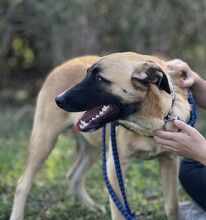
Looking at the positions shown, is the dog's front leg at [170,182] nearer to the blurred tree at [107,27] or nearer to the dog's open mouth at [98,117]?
the dog's open mouth at [98,117]

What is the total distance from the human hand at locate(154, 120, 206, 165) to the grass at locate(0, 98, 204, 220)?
1.38 metres

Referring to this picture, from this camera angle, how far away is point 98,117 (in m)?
4.04

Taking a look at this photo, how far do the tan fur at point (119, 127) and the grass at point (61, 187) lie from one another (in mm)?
250

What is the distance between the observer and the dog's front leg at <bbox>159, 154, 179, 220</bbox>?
16.0 ft

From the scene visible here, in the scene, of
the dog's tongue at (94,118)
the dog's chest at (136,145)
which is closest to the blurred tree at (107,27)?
the dog's chest at (136,145)

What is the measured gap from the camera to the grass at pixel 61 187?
18.0 ft

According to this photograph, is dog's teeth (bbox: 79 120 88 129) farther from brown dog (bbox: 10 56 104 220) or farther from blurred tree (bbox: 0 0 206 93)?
blurred tree (bbox: 0 0 206 93)

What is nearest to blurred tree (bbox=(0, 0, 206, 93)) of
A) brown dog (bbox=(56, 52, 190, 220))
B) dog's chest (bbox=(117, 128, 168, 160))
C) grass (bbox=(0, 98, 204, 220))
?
grass (bbox=(0, 98, 204, 220))

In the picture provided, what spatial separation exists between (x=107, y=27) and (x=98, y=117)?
21.4ft

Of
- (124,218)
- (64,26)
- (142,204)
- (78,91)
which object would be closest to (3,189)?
(142,204)

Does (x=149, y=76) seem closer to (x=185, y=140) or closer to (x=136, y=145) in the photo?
(x=185, y=140)

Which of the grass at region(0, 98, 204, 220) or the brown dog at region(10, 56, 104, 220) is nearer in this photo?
the brown dog at region(10, 56, 104, 220)

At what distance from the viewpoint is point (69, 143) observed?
8195mm

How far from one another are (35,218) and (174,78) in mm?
1925
